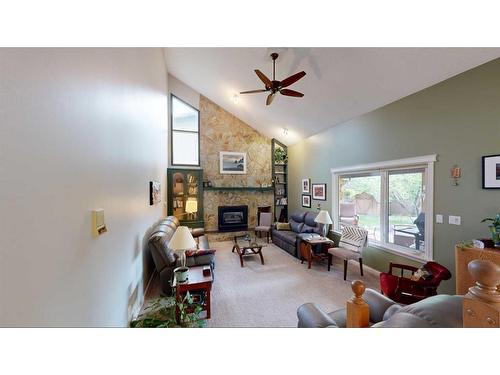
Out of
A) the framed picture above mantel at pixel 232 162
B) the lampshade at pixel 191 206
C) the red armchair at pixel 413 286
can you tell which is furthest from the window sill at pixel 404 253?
the lampshade at pixel 191 206

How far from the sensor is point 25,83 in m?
0.81

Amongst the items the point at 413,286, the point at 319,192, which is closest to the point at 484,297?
the point at 413,286

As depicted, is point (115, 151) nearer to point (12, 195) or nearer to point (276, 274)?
point (12, 195)

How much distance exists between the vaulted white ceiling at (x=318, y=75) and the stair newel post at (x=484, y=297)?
308 centimetres

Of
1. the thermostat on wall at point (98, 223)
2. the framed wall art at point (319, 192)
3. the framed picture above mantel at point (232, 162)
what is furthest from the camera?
the framed picture above mantel at point (232, 162)

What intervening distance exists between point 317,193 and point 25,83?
5.43 m

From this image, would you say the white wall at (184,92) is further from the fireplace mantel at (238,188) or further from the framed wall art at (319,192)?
the framed wall art at (319,192)

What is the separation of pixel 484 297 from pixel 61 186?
176 cm

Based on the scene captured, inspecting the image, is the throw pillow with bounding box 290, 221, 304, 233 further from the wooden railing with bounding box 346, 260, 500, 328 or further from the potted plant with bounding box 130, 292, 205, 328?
the wooden railing with bounding box 346, 260, 500, 328

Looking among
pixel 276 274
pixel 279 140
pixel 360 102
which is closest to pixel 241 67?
pixel 360 102

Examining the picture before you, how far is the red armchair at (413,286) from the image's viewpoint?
2.20 m

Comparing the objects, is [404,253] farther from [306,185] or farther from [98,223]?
[98,223]

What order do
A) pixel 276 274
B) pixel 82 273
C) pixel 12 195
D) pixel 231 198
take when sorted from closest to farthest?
pixel 12 195 < pixel 82 273 < pixel 276 274 < pixel 231 198

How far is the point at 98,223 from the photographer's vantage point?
1.42m
